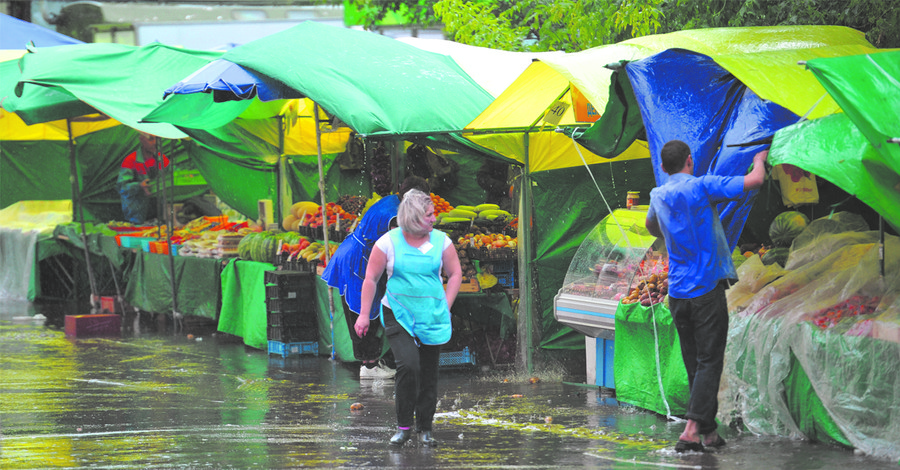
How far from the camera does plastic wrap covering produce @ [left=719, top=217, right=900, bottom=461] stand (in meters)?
6.39

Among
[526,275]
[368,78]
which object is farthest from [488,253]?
[368,78]

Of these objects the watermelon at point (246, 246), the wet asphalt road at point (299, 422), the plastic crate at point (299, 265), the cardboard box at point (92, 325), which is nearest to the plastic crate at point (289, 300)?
the plastic crate at point (299, 265)

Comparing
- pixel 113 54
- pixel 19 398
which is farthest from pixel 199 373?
pixel 113 54

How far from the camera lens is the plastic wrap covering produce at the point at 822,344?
6.39m

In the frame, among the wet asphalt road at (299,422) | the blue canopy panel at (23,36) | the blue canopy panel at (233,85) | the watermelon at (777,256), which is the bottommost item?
the wet asphalt road at (299,422)

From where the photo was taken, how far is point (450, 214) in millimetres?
11914

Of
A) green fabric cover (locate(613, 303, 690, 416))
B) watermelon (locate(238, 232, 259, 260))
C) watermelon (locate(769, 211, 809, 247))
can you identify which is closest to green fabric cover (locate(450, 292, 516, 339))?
green fabric cover (locate(613, 303, 690, 416))

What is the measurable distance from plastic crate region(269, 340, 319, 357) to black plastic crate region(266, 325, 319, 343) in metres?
0.04

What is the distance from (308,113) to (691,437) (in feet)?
29.8

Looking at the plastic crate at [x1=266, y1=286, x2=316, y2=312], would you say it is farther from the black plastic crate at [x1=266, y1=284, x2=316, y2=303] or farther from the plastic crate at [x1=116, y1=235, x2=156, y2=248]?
the plastic crate at [x1=116, y1=235, x2=156, y2=248]

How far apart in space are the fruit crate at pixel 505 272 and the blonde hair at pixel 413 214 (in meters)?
3.83

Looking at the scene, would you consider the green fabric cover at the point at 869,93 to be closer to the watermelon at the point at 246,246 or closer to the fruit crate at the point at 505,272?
the fruit crate at the point at 505,272

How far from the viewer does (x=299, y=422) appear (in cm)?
847

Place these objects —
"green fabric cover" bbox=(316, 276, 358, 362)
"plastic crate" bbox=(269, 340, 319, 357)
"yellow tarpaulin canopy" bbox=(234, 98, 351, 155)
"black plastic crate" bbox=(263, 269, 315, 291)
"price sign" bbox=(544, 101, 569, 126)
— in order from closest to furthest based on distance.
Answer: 1. "price sign" bbox=(544, 101, 569, 126)
2. "green fabric cover" bbox=(316, 276, 358, 362)
3. "black plastic crate" bbox=(263, 269, 315, 291)
4. "plastic crate" bbox=(269, 340, 319, 357)
5. "yellow tarpaulin canopy" bbox=(234, 98, 351, 155)
